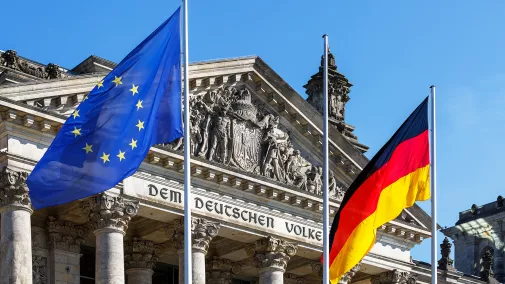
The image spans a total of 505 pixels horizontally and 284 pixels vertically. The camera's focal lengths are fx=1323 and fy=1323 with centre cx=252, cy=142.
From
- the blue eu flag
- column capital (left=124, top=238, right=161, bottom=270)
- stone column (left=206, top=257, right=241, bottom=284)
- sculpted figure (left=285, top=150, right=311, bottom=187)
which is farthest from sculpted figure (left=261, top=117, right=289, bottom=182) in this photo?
the blue eu flag

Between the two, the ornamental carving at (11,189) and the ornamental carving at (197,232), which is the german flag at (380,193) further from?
the ornamental carving at (11,189)

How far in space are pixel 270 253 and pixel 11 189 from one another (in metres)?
12.7

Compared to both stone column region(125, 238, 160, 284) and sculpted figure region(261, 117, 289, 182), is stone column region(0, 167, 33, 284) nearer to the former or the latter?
stone column region(125, 238, 160, 284)

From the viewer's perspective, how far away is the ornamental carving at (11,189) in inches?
1785

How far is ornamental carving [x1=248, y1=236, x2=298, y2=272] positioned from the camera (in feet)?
176

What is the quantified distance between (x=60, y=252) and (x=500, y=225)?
1965 inches

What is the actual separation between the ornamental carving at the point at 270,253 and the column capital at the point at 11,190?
1182 cm

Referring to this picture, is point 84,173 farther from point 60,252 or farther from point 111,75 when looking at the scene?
point 60,252

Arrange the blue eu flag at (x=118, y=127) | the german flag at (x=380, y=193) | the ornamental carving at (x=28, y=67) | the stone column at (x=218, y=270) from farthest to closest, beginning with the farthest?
the stone column at (x=218, y=270)
the ornamental carving at (x=28, y=67)
the german flag at (x=380, y=193)
the blue eu flag at (x=118, y=127)

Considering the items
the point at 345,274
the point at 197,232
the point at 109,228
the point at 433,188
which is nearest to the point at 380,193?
the point at 433,188

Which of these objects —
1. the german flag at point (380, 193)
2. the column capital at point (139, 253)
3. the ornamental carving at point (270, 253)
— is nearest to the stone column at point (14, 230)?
the column capital at point (139, 253)

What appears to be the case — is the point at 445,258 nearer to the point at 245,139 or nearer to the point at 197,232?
the point at 245,139

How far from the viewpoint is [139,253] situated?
53.5 metres

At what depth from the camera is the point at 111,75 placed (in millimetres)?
36688
